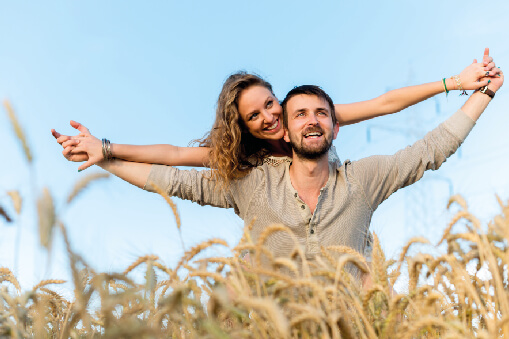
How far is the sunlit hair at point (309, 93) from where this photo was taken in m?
4.22

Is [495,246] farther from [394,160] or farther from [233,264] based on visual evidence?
[394,160]

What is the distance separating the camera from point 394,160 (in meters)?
4.04

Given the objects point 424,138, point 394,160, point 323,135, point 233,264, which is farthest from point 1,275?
point 424,138

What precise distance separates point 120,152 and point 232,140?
0.97 metres

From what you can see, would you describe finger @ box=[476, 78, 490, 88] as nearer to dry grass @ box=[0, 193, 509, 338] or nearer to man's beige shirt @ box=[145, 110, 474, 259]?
man's beige shirt @ box=[145, 110, 474, 259]

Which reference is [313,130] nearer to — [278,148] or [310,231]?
[278,148]

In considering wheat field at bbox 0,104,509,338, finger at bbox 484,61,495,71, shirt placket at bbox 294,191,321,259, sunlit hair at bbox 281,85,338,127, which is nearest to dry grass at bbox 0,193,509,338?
wheat field at bbox 0,104,509,338

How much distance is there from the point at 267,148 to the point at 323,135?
30.4 inches

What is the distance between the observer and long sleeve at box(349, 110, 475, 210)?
12.9ft

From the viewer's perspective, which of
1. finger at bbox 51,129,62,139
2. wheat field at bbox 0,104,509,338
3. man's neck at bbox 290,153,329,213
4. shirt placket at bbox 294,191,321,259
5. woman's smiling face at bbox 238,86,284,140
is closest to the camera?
wheat field at bbox 0,104,509,338

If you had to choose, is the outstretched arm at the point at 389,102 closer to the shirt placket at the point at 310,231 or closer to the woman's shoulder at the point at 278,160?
the woman's shoulder at the point at 278,160

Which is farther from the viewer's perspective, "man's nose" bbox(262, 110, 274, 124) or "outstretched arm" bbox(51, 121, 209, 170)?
"man's nose" bbox(262, 110, 274, 124)

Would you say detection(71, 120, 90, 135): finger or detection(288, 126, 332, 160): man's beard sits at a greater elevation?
detection(71, 120, 90, 135): finger

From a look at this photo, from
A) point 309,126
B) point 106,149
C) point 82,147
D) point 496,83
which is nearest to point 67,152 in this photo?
point 82,147
